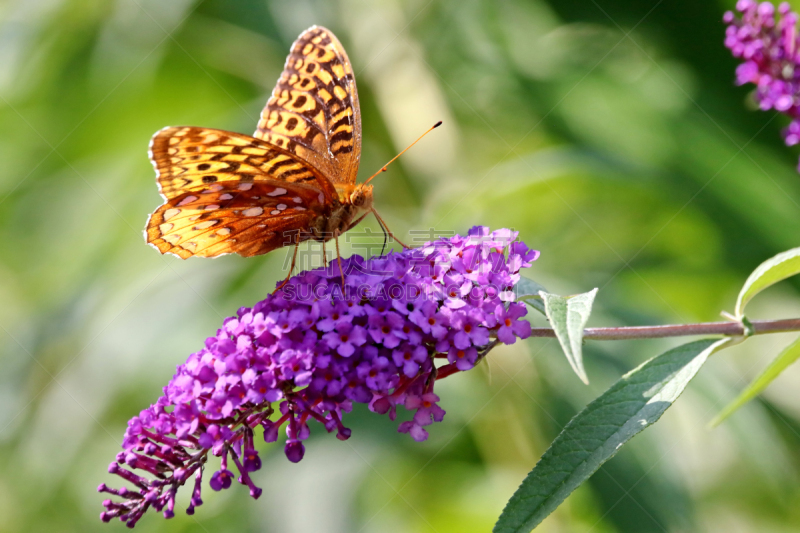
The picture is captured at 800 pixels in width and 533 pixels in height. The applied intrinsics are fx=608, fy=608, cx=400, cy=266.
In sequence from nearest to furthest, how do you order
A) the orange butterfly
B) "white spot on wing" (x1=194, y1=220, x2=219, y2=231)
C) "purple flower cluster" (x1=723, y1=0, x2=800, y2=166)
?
1. "purple flower cluster" (x1=723, y1=0, x2=800, y2=166)
2. the orange butterfly
3. "white spot on wing" (x1=194, y1=220, x2=219, y2=231)

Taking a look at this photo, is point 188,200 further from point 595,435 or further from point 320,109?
point 595,435

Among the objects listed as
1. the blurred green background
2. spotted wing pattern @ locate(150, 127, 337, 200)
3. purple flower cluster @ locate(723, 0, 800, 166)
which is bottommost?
the blurred green background

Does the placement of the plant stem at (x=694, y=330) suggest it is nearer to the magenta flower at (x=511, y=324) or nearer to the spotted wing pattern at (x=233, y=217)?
the magenta flower at (x=511, y=324)

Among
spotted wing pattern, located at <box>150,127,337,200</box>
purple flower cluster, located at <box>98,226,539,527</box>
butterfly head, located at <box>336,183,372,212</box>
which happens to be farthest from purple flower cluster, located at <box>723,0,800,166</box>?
spotted wing pattern, located at <box>150,127,337,200</box>

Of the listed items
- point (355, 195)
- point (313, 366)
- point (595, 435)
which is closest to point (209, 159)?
point (355, 195)

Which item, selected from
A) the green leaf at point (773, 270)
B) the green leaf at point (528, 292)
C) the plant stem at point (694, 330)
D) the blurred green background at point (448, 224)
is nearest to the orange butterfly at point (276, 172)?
the green leaf at point (528, 292)

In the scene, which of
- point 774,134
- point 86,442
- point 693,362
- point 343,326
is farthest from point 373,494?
point 774,134

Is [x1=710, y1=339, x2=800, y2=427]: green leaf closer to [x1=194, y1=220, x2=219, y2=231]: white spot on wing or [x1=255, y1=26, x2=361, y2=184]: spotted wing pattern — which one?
[x1=255, y1=26, x2=361, y2=184]: spotted wing pattern

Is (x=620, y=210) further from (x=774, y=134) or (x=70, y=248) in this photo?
(x=70, y=248)
